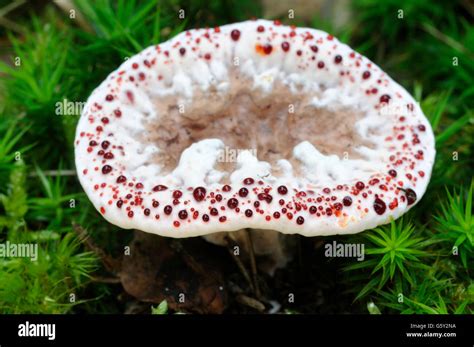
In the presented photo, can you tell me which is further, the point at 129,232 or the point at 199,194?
the point at 129,232

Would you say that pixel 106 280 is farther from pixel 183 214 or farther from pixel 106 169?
pixel 183 214

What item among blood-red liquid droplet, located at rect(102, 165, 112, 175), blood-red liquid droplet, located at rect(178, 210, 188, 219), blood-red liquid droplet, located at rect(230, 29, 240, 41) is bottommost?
blood-red liquid droplet, located at rect(178, 210, 188, 219)

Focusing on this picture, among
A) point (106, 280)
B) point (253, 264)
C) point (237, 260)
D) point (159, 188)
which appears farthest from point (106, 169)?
point (253, 264)

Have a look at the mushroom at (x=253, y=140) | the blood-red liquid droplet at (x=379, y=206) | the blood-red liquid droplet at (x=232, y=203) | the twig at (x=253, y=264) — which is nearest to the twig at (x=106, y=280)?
the mushroom at (x=253, y=140)

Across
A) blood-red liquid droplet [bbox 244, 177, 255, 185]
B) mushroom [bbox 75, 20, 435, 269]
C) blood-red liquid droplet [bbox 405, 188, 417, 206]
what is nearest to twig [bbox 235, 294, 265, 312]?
mushroom [bbox 75, 20, 435, 269]

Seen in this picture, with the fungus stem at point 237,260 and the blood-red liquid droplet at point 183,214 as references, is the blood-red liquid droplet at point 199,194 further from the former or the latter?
the fungus stem at point 237,260

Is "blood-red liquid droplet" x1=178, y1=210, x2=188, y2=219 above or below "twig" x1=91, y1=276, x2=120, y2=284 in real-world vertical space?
above

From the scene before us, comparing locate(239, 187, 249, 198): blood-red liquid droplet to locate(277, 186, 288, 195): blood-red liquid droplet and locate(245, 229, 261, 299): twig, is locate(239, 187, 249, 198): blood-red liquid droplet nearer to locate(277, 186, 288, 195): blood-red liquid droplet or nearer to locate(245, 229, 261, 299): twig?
locate(277, 186, 288, 195): blood-red liquid droplet

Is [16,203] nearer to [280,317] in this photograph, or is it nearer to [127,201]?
[127,201]
